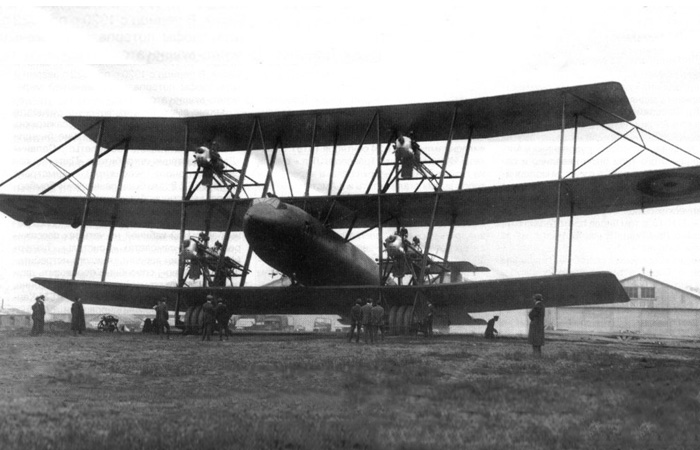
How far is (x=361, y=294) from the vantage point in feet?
66.9

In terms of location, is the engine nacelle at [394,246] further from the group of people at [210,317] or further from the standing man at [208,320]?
the standing man at [208,320]

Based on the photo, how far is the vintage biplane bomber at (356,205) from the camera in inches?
751

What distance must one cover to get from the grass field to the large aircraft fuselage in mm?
7935

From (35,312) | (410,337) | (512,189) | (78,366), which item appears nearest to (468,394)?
(78,366)

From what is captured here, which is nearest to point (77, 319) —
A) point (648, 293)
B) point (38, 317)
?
point (38, 317)

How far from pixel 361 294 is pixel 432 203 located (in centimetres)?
365

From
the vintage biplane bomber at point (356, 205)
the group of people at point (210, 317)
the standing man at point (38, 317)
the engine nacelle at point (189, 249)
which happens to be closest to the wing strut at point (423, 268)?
the vintage biplane bomber at point (356, 205)

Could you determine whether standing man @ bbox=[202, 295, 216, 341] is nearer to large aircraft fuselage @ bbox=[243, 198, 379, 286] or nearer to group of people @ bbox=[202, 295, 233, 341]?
group of people @ bbox=[202, 295, 233, 341]

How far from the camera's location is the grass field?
5.27 m

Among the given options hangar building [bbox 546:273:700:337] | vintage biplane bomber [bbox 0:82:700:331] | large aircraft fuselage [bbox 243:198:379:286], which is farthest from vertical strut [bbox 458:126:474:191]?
hangar building [bbox 546:273:700:337]

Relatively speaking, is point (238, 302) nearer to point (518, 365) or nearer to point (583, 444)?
point (518, 365)

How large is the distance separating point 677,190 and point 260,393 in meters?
15.5

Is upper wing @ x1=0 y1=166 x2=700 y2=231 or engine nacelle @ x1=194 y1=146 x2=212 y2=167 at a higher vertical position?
engine nacelle @ x1=194 y1=146 x2=212 y2=167

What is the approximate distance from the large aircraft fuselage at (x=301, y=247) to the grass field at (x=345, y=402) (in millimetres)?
7935
